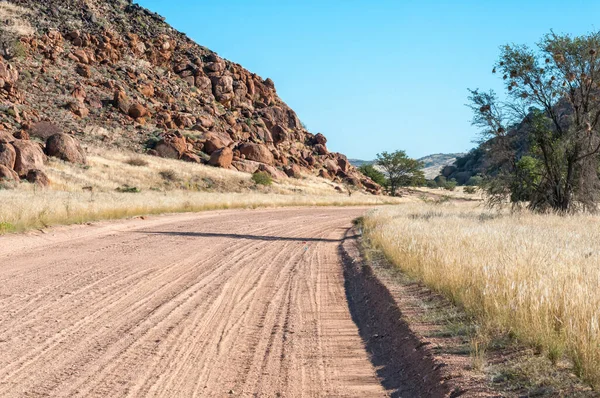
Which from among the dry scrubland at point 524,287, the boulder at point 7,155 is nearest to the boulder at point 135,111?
the boulder at point 7,155

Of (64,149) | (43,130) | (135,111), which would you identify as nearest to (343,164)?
(135,111)

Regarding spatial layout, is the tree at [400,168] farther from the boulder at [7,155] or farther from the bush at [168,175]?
the boulder at [7,155]

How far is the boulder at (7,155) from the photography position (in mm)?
29406

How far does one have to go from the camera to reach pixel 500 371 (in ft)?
13.0

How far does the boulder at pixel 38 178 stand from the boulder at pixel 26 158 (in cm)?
96

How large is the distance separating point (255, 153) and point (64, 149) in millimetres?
23735

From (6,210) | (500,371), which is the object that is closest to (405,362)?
(500,371)

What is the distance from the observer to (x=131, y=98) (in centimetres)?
5619

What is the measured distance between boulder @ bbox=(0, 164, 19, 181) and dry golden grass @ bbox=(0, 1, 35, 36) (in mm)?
31978

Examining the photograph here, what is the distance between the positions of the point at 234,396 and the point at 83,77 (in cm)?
5727

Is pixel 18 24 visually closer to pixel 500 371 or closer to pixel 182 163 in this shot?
pixel 182 163

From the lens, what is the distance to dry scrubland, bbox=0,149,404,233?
610 inches

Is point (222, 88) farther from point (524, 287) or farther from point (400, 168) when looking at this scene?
point (524, 287)

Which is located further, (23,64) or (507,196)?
(23,64)
